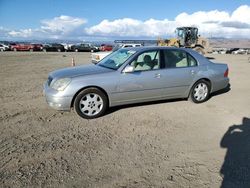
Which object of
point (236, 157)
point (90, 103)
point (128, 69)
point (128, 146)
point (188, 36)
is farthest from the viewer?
point (188, 36)

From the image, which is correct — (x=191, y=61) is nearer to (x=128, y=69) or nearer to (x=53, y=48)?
(x=128, y=69)

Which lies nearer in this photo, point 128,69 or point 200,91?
point 128,69

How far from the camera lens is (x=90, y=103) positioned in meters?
5.91

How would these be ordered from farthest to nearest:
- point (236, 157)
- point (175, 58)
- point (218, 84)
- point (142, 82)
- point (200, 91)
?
point (218, 84) < point (200, 91) < point (175, 58) < point (142, 82) < point (236, 157)

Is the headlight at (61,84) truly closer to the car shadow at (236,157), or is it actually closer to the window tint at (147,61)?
the window tint at (147,61)

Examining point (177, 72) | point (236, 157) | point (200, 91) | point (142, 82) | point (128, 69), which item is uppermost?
point (128, 69)

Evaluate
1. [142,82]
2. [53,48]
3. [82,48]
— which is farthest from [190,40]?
[53,48]

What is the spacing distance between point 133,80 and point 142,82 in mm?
247

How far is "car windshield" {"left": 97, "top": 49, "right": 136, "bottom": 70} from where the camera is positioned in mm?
6469

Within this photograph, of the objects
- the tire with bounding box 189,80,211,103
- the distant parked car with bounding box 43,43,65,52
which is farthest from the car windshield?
the distant parked car with bounding box 43,43,65,52

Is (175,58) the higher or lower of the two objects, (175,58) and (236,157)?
the higher

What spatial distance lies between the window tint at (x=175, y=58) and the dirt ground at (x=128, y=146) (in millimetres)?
1072

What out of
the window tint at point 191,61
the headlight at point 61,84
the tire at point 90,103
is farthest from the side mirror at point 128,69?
the window tint at point 191,61

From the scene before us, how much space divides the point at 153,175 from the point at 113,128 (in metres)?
1.90
